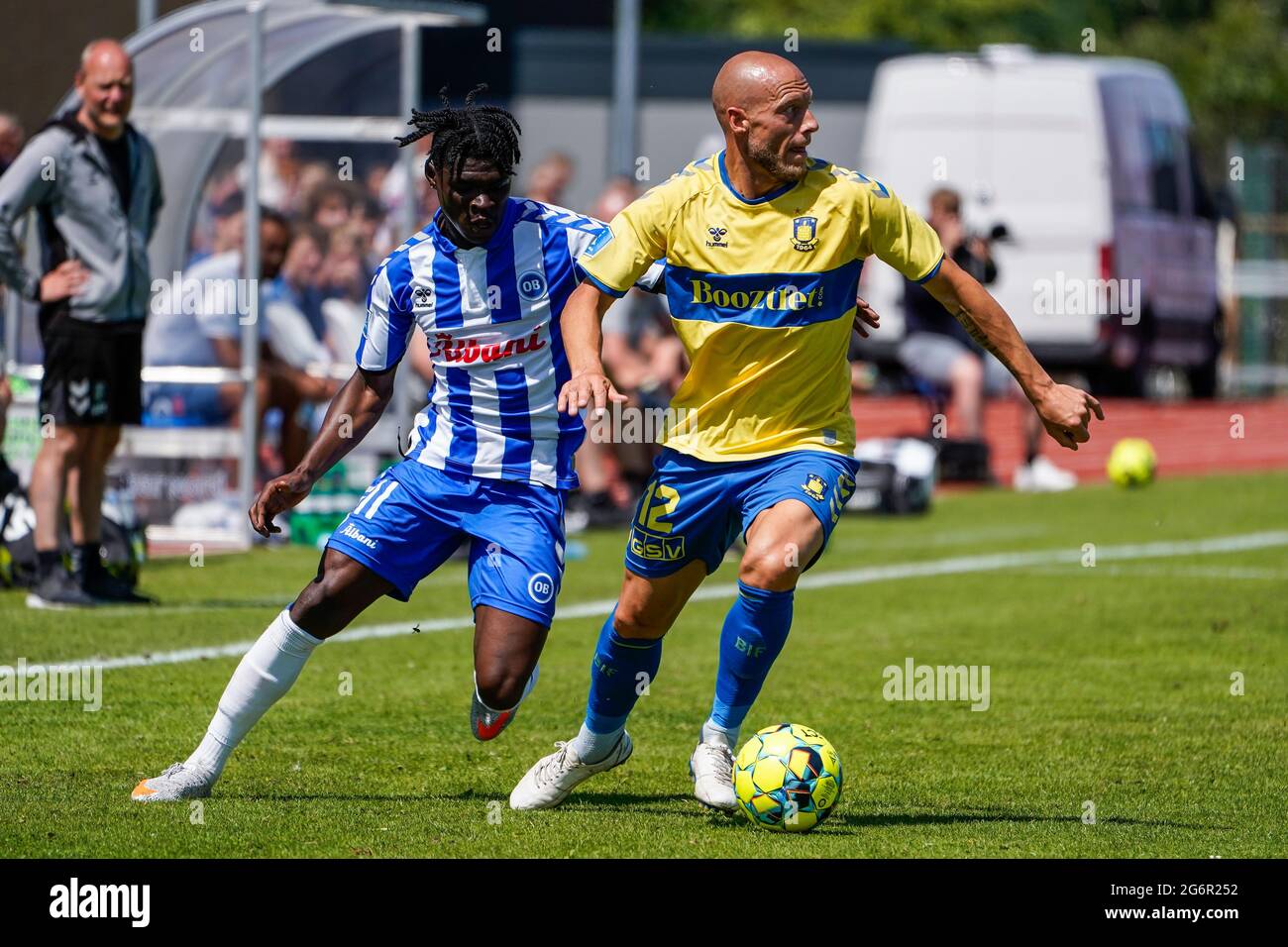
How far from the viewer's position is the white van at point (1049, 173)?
23047 mm

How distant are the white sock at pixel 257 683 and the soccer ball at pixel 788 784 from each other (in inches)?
54.2

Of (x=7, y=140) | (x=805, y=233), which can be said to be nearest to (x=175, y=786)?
(x=805, y=233)

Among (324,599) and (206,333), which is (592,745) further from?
(206,333)

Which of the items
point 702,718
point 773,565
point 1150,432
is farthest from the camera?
point 1150,432

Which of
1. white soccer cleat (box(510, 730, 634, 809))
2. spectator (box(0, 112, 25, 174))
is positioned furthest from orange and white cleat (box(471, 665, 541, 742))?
spectator (box(0, 112, 25, 174))

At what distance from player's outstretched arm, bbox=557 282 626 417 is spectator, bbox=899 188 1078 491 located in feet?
35.9

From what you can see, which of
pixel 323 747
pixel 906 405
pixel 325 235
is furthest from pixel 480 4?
pixel 323 747

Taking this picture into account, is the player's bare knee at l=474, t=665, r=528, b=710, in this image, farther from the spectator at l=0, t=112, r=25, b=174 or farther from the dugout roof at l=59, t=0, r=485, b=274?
the spectator at l=0, t=112, r=25, b=174

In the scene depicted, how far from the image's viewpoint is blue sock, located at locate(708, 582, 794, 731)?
6535mm

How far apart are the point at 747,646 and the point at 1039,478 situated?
12450mm

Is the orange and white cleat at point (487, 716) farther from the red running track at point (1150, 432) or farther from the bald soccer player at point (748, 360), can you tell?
the red running track at point (1150, 432)

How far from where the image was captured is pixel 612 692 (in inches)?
263

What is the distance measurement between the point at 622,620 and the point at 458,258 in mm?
1238

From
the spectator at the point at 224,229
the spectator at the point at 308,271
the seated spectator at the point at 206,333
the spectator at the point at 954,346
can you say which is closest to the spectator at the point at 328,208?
the spectator at the point at 308,271
